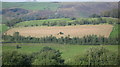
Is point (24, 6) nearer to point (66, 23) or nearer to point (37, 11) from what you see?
point (37, 11)

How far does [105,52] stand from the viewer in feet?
21.6

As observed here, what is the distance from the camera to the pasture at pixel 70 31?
10848 mm

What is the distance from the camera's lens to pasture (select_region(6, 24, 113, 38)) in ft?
35.6

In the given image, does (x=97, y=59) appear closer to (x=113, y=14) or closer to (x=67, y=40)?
(x=67, y=40)

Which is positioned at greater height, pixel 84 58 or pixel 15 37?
pixel 84 58

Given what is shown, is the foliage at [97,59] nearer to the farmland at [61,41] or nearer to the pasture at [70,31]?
the farmland at [61,41]

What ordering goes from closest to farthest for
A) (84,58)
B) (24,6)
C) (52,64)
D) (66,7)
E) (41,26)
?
(52,64) < (84,58) < (41,26) < (24,6) < (66,7)

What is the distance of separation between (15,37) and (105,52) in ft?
18.5

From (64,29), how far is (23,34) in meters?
2.36

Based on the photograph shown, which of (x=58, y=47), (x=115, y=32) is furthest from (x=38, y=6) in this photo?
(x=58, y=47)

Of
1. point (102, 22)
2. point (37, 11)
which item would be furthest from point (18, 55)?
point (37, 11)

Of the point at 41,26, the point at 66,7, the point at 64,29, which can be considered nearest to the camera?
the point at 64,29

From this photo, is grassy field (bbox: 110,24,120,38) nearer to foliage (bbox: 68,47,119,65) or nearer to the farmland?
the farmland

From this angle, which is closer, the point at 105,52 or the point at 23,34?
the point at 105,52
